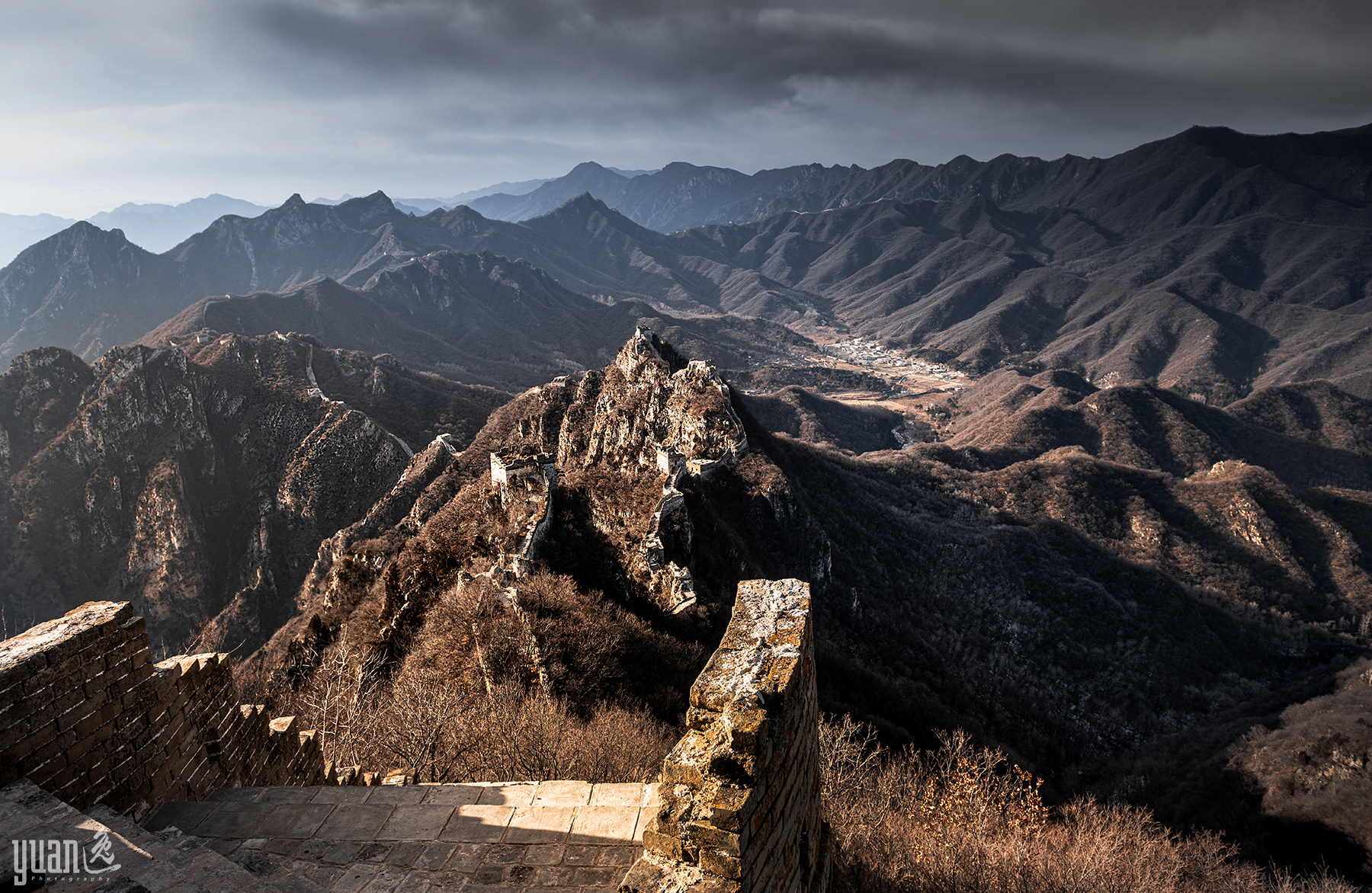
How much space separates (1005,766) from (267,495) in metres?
115

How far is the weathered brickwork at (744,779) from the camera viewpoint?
211 inches

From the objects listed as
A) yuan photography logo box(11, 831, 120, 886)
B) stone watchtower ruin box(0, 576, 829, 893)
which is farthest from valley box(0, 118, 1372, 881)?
yuan photography logo box(11, 831, 120, 886)

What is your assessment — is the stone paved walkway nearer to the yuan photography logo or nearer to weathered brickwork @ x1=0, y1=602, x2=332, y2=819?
weathered brickwork @ x1=0, y1=602, x2=332, y2=819

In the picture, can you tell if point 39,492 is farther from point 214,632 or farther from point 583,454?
point 583,454

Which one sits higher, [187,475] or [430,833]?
[430,833]

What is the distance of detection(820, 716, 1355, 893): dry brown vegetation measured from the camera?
1334 cm

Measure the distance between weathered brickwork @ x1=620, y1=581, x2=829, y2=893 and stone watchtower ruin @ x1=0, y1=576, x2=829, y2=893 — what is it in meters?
0.02

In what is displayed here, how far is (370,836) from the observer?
8.76 meters

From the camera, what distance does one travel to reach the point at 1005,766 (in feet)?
111

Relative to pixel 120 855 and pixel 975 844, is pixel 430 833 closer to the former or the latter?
pixel 120 855

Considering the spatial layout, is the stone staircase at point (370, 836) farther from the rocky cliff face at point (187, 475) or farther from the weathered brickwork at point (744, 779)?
the rocky cliff face at point (187, 475)

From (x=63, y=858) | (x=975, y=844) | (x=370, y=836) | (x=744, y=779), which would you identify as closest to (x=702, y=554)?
(x=975, y=844)

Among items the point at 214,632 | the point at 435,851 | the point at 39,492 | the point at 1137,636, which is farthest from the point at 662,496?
the point at 39,492

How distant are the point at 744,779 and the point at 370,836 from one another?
6.68m
